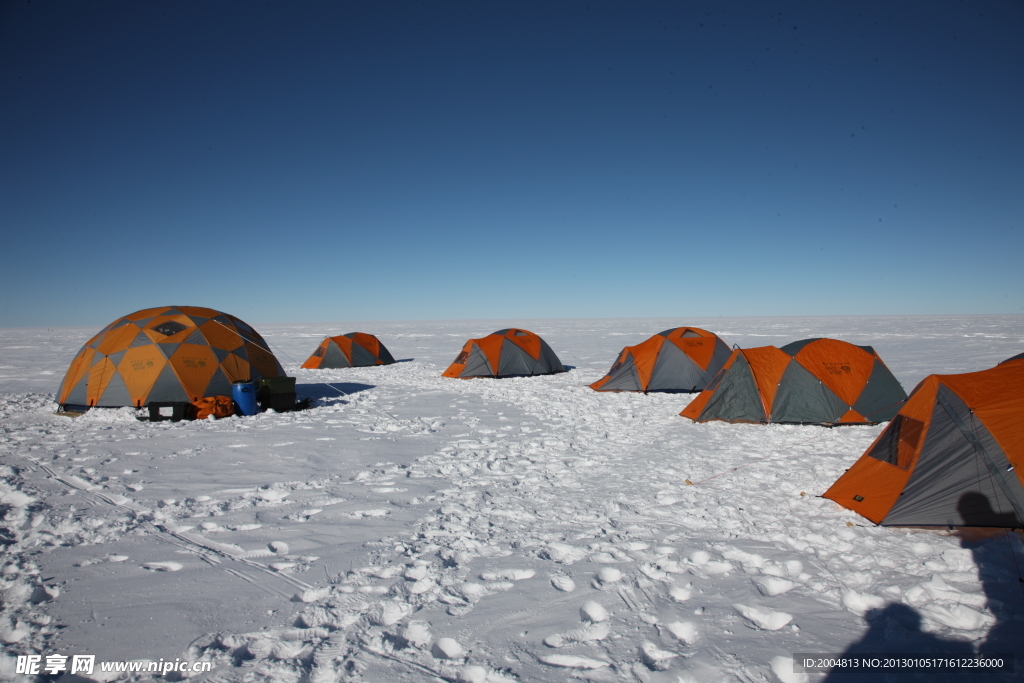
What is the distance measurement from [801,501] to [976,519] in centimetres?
143

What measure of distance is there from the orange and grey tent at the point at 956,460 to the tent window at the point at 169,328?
532 inches

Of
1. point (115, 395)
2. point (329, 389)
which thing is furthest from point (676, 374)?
point (115, 395)

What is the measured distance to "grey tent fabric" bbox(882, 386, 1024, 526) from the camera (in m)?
4.42

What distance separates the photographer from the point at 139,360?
11391 millimetres

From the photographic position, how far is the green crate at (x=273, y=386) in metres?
11.4

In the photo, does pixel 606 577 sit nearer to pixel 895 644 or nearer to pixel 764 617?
pixel 764 617

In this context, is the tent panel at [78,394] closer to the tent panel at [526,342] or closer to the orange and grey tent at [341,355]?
the orange and grey tent at [341,355]

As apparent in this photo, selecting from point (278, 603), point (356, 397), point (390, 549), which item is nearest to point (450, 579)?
point (390, 549)

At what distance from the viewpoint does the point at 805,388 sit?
9602 mm

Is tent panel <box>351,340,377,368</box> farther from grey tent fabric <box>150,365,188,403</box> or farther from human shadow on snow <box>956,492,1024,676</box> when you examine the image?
human shadow on snow <box>956,492,1024,676</box>

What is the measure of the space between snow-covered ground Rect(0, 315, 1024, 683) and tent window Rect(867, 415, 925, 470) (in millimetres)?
685

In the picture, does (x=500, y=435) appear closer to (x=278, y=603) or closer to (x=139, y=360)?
(x=278, y=603)

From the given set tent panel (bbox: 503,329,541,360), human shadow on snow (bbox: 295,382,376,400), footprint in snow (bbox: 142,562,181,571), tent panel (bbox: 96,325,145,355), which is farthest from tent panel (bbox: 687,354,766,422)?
tent panel (bbox: 96,325,145,355)

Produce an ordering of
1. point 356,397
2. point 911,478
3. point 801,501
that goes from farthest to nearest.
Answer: point 356,397, point 801,501, point 911,478
